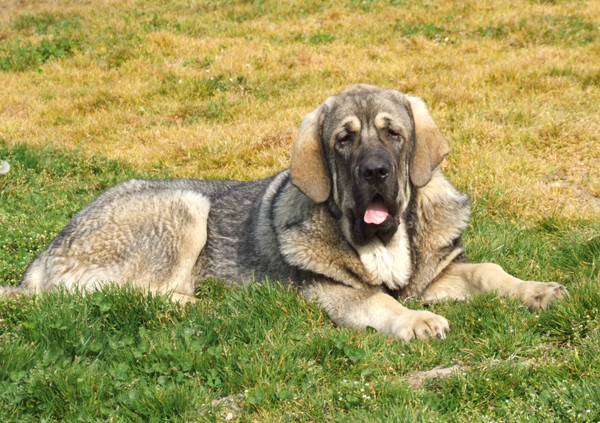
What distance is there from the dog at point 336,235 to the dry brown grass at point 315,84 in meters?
1.86

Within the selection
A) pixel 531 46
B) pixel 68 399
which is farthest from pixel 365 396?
pixel 531 46

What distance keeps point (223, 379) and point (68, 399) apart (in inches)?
33.0

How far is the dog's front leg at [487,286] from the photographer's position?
4316 mm

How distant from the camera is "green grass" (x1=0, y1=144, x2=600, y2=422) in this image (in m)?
3.39

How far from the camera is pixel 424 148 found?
16.2 feet

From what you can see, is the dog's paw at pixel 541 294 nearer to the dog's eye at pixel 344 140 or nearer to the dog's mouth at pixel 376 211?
the dog's mouth at pixel 376 211

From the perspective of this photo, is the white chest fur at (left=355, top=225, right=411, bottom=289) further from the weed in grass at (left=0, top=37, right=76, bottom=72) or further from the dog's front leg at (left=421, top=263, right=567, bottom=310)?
the weed in grass at (left=0, top=37, right=76, bottom=72)

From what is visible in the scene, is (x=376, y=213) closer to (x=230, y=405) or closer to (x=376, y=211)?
(x=376, y=211)

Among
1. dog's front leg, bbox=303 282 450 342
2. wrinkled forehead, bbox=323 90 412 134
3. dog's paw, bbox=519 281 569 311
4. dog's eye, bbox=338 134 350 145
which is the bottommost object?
dog's front leg, bbox=303 282 450 342

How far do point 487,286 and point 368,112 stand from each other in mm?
1513

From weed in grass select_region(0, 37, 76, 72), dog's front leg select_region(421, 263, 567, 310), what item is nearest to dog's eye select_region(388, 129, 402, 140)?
dog's front leg select_region(421, 263, 567, 310)

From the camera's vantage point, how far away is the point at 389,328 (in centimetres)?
429

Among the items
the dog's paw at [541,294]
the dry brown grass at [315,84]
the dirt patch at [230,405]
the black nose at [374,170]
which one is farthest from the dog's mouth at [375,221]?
the dry brown grass at [315,84]

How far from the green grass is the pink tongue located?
2.48ft
